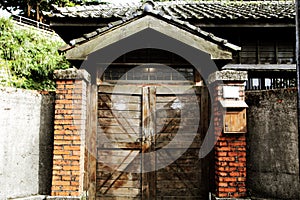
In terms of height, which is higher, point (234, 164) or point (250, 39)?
point (250, 39)

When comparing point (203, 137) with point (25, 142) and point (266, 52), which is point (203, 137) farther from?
point (266, 52)

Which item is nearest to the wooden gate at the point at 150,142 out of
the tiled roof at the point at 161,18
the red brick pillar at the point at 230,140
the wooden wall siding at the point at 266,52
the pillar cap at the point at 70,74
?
the red brick pillar at the point at 230,140

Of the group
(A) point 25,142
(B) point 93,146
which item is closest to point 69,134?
(B) point 93,146

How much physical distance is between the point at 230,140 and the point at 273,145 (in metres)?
0.64

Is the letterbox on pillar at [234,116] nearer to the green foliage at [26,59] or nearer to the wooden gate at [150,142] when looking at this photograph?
the wooden gate at [150,142]

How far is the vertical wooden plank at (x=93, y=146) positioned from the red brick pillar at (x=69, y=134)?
0.29 metres

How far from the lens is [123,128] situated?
452cm

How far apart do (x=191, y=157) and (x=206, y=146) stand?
0.32 meters

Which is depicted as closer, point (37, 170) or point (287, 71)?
point (37, 170)

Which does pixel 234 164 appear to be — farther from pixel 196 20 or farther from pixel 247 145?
pixel 196 20

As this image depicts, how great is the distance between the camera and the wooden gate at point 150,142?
14.6 ft

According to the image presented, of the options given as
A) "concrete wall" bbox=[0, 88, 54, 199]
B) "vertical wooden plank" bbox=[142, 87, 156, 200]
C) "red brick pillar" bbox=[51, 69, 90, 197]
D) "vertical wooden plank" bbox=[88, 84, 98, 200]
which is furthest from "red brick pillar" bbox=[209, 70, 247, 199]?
"concrete wall" bbox=[0, 88, 54, 199]

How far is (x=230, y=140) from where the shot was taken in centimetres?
411

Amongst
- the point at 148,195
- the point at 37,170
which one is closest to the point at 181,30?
the point at 148,195
